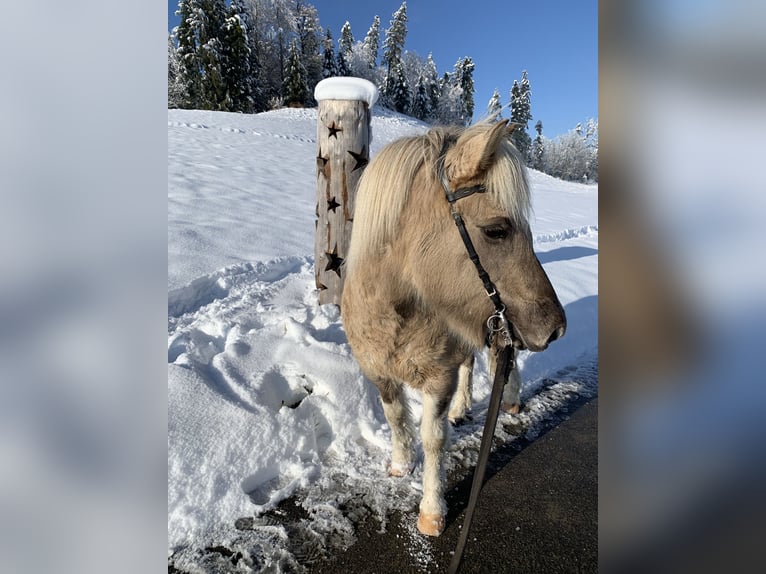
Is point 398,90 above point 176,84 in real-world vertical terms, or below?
above

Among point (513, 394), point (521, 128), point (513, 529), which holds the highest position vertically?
point (521, 128)

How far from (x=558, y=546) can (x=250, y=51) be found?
3817 cm

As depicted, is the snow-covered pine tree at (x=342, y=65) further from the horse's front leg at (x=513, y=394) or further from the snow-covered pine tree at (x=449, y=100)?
the horse's front leg at (x=513, y=394)

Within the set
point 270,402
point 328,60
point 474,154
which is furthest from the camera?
point 328,60

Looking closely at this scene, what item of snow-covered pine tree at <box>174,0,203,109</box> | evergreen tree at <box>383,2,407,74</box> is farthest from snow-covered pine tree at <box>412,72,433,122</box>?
snow-covered pine tree at <box>174,0,203,109</box>

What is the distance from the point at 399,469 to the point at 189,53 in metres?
37.2

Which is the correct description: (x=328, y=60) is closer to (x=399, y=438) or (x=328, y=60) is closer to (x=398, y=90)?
(x=398, y=90)

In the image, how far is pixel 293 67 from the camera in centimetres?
3359

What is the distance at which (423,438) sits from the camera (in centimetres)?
230

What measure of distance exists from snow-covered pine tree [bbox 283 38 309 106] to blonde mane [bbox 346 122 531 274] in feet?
121

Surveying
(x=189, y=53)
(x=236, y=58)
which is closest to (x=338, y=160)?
(x=236, y=58)

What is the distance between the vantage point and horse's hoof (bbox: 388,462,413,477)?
2.54 metres
